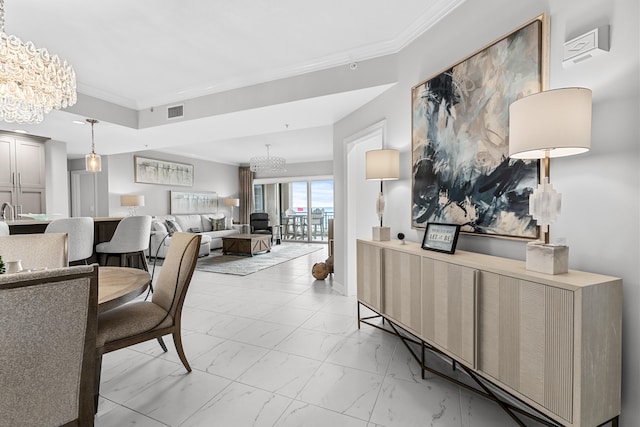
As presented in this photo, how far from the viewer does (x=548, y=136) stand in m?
1.28

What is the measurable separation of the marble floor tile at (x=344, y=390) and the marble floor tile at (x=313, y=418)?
4 cm

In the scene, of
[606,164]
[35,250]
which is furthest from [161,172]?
[606,164]

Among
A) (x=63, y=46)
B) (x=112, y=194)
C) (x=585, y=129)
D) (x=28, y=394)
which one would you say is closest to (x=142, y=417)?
(x=28, y=394)

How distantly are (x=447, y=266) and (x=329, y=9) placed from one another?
211 cm

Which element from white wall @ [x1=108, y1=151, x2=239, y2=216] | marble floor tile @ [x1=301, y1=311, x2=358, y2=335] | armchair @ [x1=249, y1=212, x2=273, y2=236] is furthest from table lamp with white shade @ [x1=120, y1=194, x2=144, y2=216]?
marble floor tile @ [x1=301, y1=311, x2=358, y2=335]

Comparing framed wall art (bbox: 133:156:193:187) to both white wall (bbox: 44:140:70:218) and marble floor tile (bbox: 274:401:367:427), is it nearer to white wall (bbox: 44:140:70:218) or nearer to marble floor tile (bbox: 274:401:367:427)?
white wall (bbox: 44:140:70:218)

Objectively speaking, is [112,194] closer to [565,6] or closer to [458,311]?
[458,311]

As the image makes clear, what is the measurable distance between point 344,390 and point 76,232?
3.38 meters

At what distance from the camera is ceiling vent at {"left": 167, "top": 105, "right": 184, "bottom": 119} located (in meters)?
4.09

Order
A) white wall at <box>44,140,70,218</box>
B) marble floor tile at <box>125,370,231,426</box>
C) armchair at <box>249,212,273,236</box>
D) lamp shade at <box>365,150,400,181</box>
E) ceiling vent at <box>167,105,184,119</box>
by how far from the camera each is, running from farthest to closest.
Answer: armchair at <box>249,212,273,236</box> < white wall at <box>44,140,70,218</box> < ceiling vent at <box>167,105,184,119</box> < lamp shade at <box>365,150,400,181</box> < marble floor tile at <box>125,370,231,426</box>

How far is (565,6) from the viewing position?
1516 millimetres

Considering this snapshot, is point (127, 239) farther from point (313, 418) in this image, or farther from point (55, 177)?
point (313, 418)

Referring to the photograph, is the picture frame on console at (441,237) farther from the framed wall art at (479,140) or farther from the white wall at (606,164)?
the white wall at (606,164)

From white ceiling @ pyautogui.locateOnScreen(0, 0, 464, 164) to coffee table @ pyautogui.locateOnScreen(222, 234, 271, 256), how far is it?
10.8 ft
